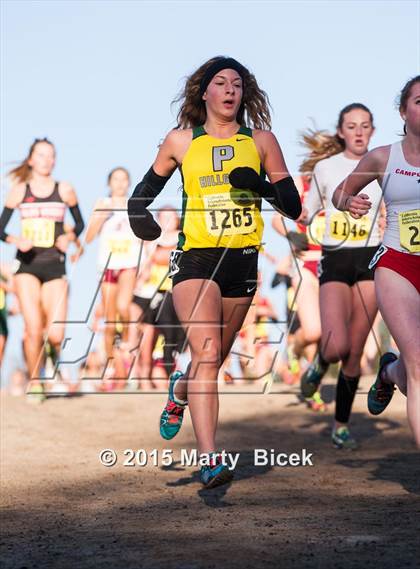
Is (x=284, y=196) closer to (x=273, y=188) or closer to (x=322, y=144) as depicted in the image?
(x=273, y=188)

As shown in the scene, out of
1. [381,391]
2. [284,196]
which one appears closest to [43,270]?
[381,391]

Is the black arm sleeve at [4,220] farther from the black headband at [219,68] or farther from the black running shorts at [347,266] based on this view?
the black headband at [219,68]

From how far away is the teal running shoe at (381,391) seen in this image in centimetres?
701

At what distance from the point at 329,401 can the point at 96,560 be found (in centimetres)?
746

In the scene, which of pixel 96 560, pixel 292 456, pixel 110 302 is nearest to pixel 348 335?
pixel 292 456

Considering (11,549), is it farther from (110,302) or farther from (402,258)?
(110,302)

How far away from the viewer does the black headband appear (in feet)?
21.5

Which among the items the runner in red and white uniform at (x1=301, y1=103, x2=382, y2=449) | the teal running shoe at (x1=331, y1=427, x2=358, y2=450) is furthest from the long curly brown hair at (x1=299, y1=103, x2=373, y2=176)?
the teal running shoe at (x1=331, y1=427, x2=358, y2=450)

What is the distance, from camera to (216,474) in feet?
19.7

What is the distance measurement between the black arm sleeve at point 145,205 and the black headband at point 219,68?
0.54 meters

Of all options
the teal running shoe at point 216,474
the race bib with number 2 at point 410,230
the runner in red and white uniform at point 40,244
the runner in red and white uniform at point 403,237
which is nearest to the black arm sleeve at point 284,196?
the runner in red and white uniform at point 403,237

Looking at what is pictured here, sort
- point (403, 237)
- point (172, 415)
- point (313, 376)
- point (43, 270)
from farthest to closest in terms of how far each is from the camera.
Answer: point (43, 270), point (313, 376), point (172, 415), point (403, 237)

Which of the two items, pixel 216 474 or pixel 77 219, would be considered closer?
pixel 216 474

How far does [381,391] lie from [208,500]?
4.06ft
